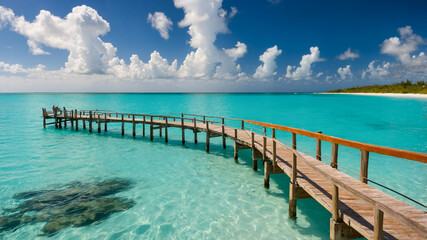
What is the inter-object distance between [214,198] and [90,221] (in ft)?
14.9

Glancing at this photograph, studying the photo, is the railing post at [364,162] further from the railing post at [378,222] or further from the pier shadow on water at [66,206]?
the pier shadow on water at [66,206]

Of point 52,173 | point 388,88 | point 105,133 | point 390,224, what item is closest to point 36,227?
point 52,173

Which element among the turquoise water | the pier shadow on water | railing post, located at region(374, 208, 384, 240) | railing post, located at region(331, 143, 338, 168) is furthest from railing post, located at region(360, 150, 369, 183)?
the pier shadow on water

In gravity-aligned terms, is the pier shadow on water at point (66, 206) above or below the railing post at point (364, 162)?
below

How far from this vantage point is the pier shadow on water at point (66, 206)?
7.33 m

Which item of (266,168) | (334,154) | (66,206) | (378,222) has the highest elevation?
(334,154)

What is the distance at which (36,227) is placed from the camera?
712 centimetres

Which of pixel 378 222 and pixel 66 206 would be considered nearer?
pixel 378 222

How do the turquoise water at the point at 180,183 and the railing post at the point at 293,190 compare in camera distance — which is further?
the turquoise water at the point at 180,183

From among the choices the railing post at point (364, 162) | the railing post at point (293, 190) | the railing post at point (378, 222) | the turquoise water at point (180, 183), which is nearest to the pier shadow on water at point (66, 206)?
the turquoise water at point (180, 183)

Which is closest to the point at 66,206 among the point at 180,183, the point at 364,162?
the point at 180,183

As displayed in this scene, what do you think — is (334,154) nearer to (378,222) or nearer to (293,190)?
(293,190)

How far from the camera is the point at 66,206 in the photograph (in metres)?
8.30

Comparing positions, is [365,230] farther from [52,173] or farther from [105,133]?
[105,133]
